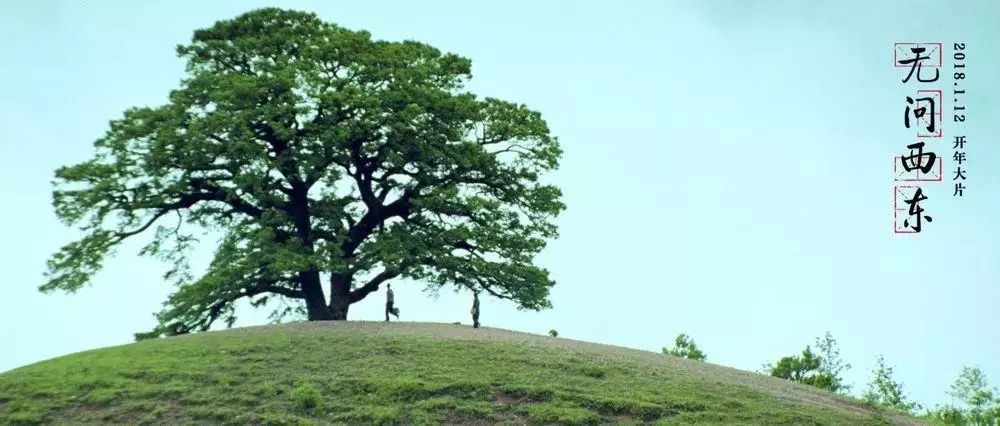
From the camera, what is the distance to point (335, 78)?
36.5m

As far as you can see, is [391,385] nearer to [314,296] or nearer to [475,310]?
[475,310]

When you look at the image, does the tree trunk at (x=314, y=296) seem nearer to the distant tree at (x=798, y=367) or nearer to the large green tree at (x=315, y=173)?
the large green tree at (x=315, y=173)

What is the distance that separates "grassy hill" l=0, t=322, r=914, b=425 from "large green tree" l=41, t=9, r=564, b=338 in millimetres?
5265

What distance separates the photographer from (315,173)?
3588 centimetres

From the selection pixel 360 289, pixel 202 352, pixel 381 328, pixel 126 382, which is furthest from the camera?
pixel 360 289

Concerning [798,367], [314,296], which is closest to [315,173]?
[314,296]

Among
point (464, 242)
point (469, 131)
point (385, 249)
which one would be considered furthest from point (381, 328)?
point (469, 131)

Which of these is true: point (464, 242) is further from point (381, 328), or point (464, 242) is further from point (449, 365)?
point (449, 365)

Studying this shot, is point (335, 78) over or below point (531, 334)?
over

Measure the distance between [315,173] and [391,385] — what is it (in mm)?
12734

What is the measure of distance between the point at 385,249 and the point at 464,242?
10.7ft

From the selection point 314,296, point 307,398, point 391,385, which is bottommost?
point 307,398

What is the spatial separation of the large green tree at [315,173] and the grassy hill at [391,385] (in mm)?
5265

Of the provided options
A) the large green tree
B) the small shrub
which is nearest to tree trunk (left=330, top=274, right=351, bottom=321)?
the large green tree
